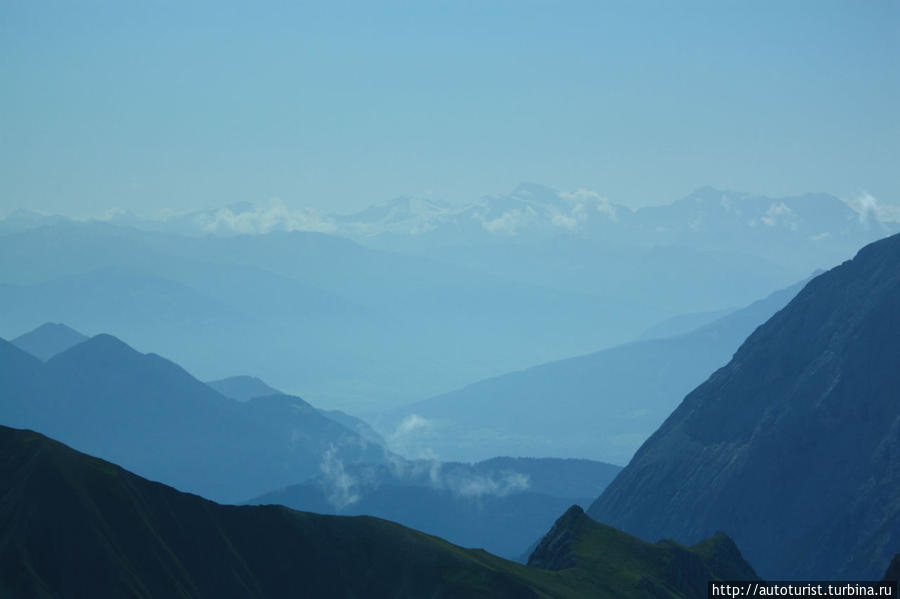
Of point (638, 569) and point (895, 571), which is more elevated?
point (638, 569)

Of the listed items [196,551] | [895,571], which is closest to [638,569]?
[895,571]

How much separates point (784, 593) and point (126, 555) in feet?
302

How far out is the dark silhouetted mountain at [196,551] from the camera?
461ft

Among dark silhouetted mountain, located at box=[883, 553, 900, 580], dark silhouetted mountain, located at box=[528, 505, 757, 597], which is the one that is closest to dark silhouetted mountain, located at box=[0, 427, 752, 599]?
dark silhouetted mountain, located at box=[528, 505, 757, 597]

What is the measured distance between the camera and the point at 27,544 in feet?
461

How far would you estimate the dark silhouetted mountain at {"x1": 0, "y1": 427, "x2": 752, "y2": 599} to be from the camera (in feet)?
461

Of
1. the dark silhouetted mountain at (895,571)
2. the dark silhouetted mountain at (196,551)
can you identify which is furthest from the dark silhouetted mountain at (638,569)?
the dark silhouetted mountain at (895,571)

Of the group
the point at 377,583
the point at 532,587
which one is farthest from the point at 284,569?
the point at 532,587

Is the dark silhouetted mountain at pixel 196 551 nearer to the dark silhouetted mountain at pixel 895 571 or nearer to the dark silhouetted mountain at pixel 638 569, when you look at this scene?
the dark silhouetted mountain at pixel 638 569

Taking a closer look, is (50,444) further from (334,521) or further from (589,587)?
(589,587)

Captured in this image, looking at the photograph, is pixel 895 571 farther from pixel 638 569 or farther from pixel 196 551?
pixel 196 551

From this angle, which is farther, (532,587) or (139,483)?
(532,587)

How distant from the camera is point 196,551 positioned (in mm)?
154375

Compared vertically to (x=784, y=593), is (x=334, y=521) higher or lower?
higher
